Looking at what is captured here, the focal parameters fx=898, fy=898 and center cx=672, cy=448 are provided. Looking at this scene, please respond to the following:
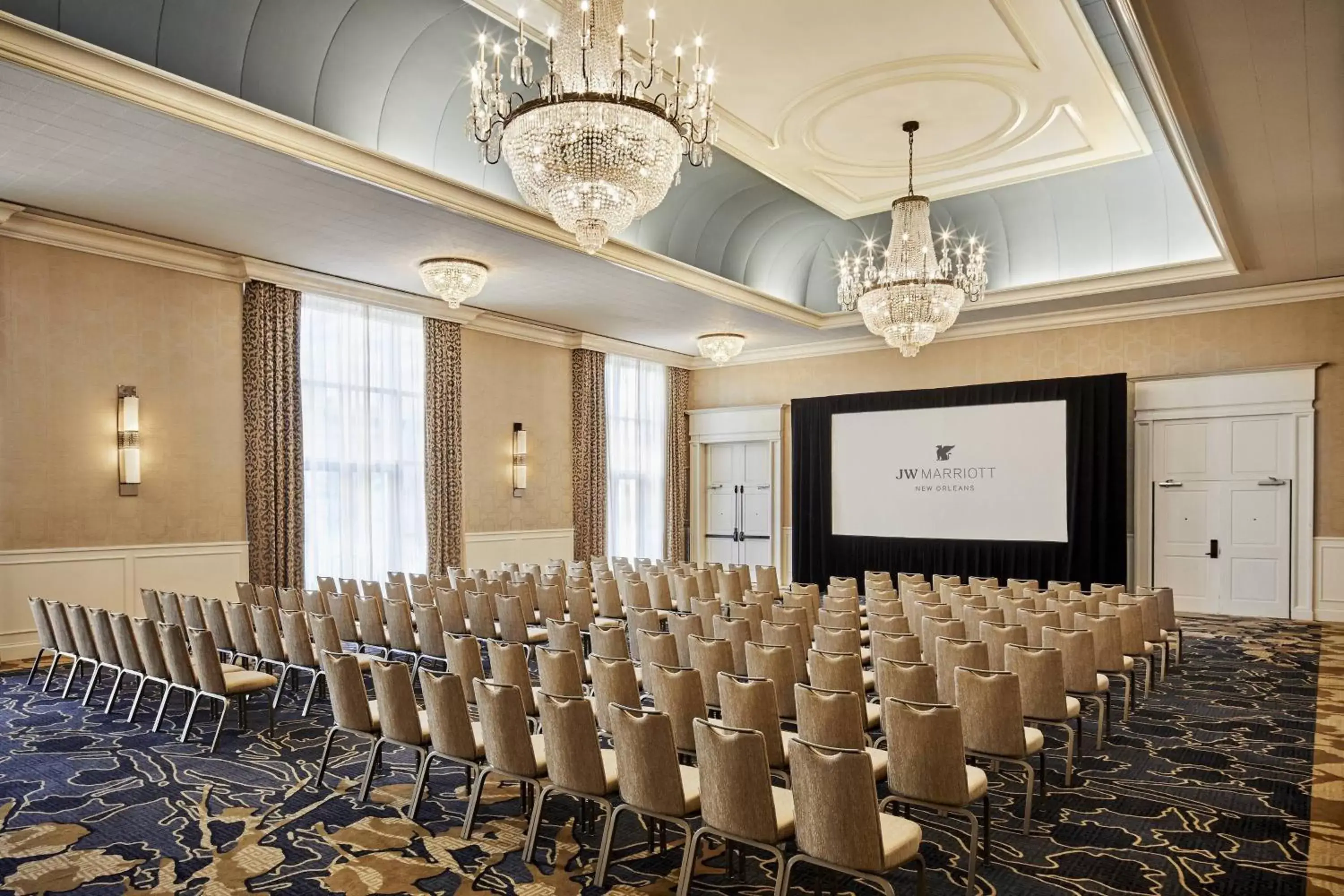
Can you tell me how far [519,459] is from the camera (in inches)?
516

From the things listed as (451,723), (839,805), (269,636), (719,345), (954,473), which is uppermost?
(719,345)

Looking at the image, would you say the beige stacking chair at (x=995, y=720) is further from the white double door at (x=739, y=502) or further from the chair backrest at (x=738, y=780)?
the white double door at (x=739, y=502)

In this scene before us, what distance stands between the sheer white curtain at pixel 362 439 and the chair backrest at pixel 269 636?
4042 millimetres

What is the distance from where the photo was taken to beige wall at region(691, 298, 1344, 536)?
35.1 ft

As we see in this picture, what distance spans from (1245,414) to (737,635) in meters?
8.71

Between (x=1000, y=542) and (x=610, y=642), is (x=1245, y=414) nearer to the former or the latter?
(x=1000, y=542)

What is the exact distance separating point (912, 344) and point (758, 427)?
22.2 feet

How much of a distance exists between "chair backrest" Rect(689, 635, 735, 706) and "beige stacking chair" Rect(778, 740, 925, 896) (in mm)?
2029

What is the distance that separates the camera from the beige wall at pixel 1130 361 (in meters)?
10.7

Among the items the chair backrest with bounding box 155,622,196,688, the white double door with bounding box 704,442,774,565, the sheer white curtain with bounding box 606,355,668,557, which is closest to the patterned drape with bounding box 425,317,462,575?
the sheer white curtain with bounding box 606,355,668,557

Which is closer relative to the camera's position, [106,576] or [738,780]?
[738,780]

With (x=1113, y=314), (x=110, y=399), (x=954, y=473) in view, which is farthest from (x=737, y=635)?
(x=1113, y=314)

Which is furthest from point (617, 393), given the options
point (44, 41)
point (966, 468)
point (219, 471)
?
point (44, 41)

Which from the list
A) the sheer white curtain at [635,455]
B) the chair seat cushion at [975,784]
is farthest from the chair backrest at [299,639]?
the sheer white curtain at [635,455]
